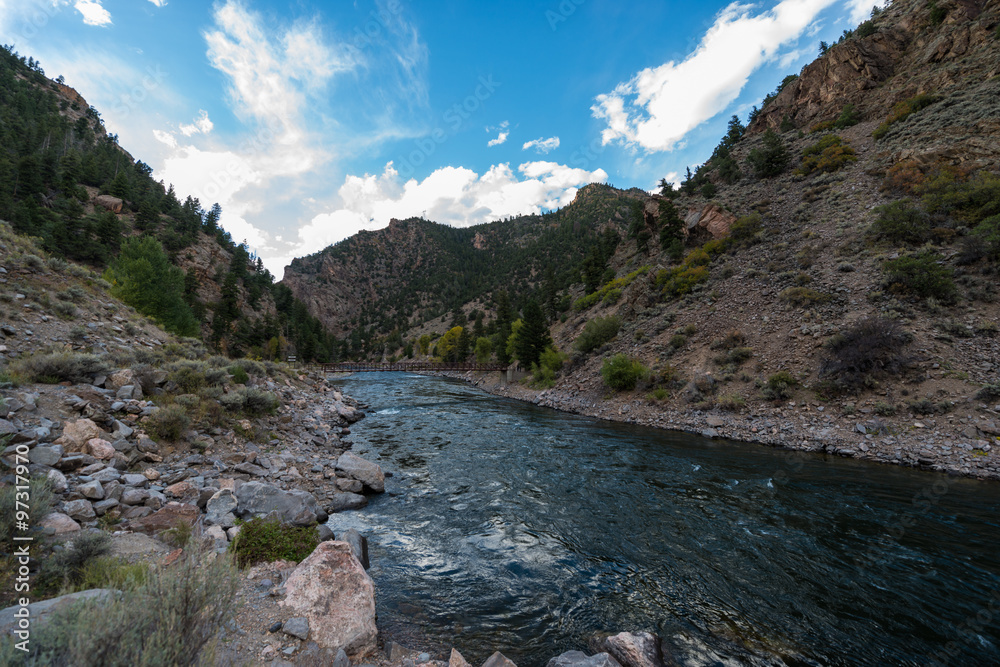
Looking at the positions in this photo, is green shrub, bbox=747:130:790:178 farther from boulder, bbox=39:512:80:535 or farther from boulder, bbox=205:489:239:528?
boulder, bbox=39:512:80:535

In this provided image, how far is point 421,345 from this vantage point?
99938 millimetres

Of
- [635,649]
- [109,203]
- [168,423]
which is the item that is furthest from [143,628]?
[109,203]

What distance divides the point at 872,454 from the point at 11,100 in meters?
129

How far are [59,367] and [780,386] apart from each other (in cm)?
2518

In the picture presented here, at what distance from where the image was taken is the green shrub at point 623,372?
23.0 metres

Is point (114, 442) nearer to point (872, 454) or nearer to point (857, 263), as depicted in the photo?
point (872, 454)

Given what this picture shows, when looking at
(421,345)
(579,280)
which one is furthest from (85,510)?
(421,345)

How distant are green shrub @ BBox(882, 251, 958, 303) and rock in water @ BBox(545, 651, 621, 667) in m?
23.4

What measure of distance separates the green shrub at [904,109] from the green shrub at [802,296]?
78.7 feet

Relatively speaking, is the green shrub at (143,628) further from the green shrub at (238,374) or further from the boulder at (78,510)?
the green shrub at (238,374)

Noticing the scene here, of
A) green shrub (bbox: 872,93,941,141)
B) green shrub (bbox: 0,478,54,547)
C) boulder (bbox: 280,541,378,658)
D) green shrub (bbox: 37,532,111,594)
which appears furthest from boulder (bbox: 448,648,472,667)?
green shrub (bbox: 872,93,941,141)

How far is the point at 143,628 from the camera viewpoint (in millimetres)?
2447

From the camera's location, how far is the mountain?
28.1 meters

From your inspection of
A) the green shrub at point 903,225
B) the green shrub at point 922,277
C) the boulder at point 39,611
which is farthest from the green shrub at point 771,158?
the boulder at point 39,611
